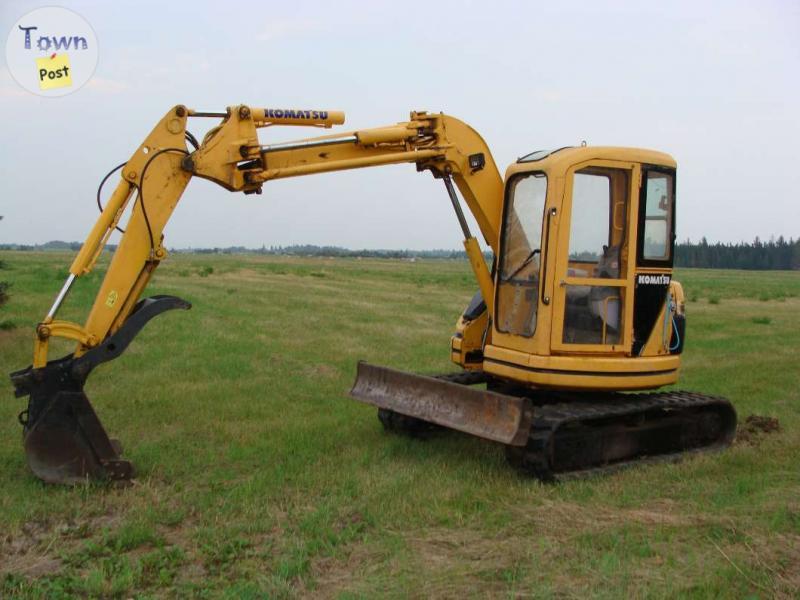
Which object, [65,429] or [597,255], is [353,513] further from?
[597,255]

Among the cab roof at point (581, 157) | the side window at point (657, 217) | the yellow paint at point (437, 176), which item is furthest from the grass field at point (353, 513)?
the cab roof at point (581, 157)

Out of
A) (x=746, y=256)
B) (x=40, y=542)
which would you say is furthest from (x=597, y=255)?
(x=746, y=256)

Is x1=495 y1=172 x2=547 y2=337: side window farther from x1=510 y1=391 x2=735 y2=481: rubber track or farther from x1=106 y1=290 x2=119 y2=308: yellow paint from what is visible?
x1=106 y1=290 x2=119 y2=308: yellow paint

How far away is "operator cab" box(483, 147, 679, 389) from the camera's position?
7648mm

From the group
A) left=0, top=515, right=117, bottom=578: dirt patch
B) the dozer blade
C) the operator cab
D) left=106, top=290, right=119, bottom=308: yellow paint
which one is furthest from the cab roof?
left=0, top=515, right=117, bottom=578: dirt patch

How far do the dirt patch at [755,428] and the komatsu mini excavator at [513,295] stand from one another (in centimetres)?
51

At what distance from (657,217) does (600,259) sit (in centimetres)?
74

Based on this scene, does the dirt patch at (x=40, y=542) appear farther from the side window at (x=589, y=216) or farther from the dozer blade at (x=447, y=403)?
the side window at (x=589, y=216)

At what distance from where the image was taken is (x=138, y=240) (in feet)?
23.6

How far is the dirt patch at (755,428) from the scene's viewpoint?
30.1 ft

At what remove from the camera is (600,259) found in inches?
313

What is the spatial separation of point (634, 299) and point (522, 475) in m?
2.00

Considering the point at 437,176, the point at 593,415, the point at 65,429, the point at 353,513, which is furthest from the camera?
the point at 437,176

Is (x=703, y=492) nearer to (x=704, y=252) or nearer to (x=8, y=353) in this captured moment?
(x=8, y=353)
